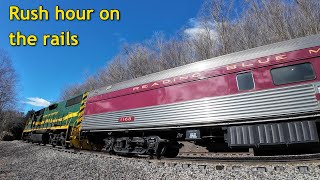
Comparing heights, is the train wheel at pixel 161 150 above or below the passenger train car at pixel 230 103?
below

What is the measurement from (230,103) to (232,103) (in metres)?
0.06

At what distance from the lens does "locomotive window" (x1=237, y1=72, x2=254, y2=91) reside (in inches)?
284

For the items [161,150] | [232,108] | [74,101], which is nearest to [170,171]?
[161,150]

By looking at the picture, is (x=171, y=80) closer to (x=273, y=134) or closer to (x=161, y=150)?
(x=161, y=150)

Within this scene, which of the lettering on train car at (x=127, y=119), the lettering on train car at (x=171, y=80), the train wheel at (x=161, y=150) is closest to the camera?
the lettering on train car at (x=171, y=80)

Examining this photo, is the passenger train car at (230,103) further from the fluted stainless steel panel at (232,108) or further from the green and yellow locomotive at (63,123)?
the green and yellow locomotive at (63,123)

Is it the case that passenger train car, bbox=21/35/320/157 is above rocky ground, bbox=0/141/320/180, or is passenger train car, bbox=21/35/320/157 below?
above

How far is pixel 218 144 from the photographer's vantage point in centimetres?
873

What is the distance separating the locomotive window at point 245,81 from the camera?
7.21 meters

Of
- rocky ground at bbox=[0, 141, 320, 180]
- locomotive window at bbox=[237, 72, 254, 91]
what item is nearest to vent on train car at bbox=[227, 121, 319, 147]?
rocky ground at bbox=[0, 141, 320, 180]

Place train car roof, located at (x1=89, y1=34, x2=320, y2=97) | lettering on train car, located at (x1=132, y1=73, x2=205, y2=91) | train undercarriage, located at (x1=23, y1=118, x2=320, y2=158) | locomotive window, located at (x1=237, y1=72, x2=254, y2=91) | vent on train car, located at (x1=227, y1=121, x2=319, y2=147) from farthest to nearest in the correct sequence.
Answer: lettering on train car, located at (x1=132, y1=73, x2=205, y2=91) < locomotive window, located at (x1=237, y1=72, x2=254, y2=91) < train car roof, located at (x1=89, y1=34, x2=320, y2=97) < train undercarriage, located at (x1=23, y1=118, x2=320, y2=158) < vent on train car, located at (x1=227, y1=121, x2=319, y2=147)

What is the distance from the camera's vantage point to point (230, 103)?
736cm

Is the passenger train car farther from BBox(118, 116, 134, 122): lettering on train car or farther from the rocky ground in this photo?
the rocky ground

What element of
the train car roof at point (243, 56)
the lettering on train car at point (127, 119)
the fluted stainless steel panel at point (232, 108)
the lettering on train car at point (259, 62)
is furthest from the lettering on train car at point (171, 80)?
the lettering on train car at point (127, 119)
